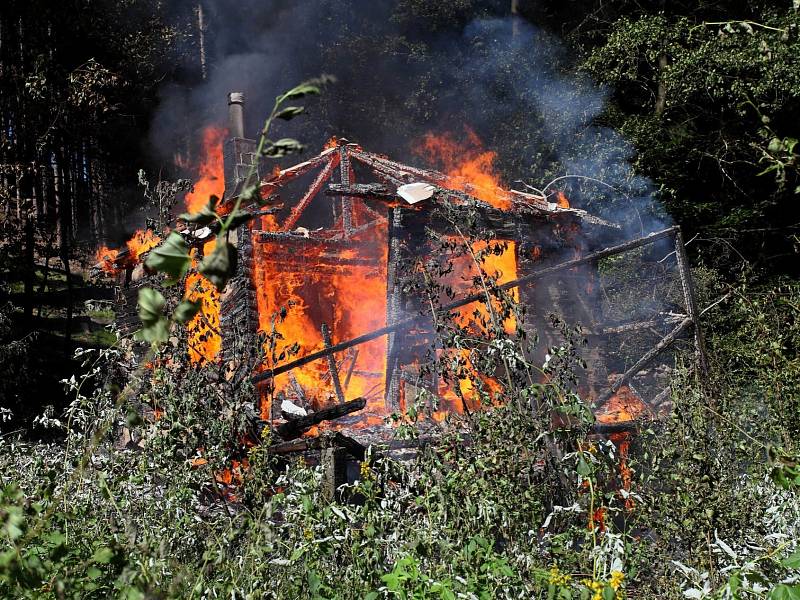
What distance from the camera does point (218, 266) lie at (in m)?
1.32

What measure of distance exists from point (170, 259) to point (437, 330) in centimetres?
434

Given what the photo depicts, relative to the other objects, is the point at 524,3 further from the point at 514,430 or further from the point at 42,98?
the point at 514,430

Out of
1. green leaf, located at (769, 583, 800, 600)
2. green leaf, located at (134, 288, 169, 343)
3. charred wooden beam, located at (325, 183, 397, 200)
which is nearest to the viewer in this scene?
green leaf, located at (134, 288, 169, 343)

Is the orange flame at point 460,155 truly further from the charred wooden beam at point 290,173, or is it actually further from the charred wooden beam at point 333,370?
the charred wooden beam at point 333,370

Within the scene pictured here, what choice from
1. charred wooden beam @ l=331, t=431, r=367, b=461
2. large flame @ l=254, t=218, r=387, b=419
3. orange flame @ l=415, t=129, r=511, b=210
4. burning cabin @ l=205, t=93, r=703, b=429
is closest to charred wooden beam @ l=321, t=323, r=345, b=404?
burning cabin @ l=205, t=93, r=703, b=429

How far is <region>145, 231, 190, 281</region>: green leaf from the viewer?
1.39m

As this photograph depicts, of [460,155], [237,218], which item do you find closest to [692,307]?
[237,218]

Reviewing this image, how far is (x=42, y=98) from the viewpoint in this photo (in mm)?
15938

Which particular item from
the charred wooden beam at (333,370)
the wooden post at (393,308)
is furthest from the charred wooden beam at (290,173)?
the charred wooden beam at (333,370)

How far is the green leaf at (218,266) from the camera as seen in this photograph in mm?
1316

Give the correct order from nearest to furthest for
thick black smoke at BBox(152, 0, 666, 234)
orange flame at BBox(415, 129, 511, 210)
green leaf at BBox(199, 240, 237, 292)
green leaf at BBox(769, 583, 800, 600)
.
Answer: green leaf at BBox(199, 240, 237, 292)
green leaf at BBox(769, 583, 800, 600)
thick black smoke at BBox(152, 0, 666, 234)
orange flame at BBox(415, 129, 511, 210)

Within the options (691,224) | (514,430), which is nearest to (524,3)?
(691,224)

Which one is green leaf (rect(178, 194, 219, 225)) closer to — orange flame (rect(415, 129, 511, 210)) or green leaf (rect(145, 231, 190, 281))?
green leaf (rect(145, 231, 190, 281))

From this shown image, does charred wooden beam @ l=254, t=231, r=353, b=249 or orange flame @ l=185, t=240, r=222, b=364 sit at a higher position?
charred wooden beam @ l=254, t=231, r=353, b=249
